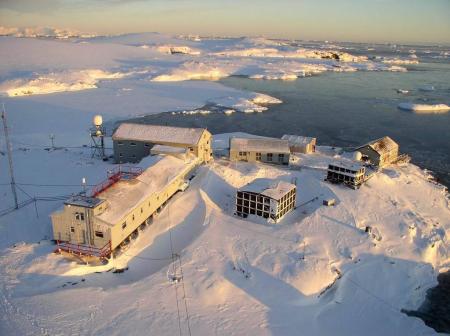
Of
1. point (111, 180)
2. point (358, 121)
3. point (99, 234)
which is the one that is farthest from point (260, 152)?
point (358, 121)

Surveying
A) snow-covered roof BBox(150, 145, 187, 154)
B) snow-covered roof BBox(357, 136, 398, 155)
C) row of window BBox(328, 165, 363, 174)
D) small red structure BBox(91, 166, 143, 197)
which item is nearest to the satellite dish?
snow-covered roof BBox(357, 136, 398, 155)

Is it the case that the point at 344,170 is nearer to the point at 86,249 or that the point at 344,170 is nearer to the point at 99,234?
the point at 99,234

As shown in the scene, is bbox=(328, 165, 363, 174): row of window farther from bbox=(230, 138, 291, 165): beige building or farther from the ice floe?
the ice floe

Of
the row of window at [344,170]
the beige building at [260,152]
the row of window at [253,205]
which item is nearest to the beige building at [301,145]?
the beige building at [260,152]

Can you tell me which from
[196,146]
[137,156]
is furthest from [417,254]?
[137,156]

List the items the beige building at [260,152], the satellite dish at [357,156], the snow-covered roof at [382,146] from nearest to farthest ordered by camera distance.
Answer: the beige building at [260,152] < the snow-covered roof at [382,146] < the satellite dish at [357,156]

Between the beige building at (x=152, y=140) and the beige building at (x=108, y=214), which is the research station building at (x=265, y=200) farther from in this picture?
the beige building at (x=152, y=140)

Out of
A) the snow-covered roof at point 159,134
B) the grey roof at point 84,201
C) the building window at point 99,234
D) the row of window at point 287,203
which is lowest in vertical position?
the row of window at point 287,203
